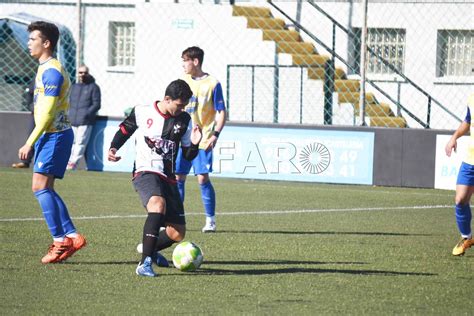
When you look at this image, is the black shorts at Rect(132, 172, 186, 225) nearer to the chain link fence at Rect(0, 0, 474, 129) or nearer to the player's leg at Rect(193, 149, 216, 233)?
the player's leg at Rect(193, 149, 216, 233)

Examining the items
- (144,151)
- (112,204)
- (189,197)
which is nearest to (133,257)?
(144,151)

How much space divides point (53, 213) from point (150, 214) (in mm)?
1141

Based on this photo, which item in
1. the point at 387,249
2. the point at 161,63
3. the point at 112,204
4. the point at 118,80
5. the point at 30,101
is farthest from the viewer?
the point at 118,80

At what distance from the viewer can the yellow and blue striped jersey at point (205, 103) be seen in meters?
13.7

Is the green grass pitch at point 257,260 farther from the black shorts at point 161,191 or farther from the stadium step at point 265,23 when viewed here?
the stadium step at point 265,23

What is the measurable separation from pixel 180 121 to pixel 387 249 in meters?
3.07

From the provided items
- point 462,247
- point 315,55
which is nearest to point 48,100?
point 462,247

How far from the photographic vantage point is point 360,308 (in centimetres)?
857

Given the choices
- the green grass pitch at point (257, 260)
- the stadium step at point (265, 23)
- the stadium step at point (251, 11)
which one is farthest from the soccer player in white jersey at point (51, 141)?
the stadium step at point (251, 11)

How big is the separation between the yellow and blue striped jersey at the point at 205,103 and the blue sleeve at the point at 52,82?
3.27m

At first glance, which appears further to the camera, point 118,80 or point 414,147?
point 118,80

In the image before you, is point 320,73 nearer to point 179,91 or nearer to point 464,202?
point 464,202

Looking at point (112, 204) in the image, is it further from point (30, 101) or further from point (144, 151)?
point (30, 101)

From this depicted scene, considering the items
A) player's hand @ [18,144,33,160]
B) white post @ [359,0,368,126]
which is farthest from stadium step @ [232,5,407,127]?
player's hand @ [18,144,33,160]
